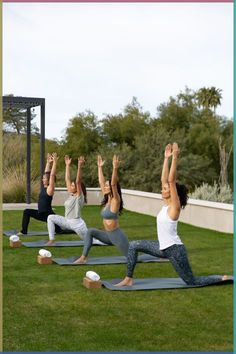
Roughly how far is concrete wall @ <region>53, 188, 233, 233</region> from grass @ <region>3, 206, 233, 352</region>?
3174 mm

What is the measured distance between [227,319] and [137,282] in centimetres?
169

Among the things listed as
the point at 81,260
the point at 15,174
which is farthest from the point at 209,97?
the point at 81,260

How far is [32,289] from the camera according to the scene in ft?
23.1

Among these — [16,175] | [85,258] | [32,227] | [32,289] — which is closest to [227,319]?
[32,289]

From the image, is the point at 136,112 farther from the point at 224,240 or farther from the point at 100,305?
the point at 100,305

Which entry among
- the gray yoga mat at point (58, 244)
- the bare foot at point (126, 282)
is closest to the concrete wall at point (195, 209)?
the gray yoga mat at point (58, 244)

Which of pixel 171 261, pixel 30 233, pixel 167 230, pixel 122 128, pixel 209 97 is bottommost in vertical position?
pixel 30 233

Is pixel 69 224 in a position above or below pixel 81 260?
above

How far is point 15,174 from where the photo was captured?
59.6ft

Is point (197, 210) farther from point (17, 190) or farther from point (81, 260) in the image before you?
point (17, 190)

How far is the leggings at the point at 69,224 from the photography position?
31.6 feet

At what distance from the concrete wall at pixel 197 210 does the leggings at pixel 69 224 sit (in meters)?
3.34

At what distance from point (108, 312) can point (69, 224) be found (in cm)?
382

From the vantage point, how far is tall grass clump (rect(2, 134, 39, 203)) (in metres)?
17.9
